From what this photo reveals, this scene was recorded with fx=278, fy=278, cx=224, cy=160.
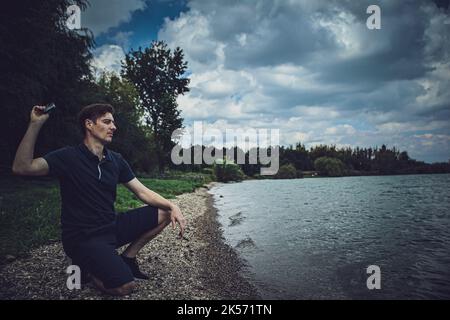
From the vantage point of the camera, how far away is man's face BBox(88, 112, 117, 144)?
471 centimetres

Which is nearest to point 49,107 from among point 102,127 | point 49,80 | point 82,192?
point 102,127

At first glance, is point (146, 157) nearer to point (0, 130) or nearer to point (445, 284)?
point (0, 130)

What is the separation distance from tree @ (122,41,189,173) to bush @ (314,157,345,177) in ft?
325

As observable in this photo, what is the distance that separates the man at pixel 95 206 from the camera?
429cm

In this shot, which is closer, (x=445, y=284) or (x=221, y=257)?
(x=445, y=284)

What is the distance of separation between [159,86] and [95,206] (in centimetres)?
5021

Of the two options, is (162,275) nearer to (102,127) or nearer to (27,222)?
(102,127)

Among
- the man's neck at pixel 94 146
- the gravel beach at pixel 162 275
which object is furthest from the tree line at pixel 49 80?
the man's neck at pixel 94 146

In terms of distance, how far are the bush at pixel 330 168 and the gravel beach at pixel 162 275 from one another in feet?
432

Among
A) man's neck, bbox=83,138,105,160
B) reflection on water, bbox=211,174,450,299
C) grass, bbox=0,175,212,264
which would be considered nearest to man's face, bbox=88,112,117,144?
man's neck, bbox=83,138,105,160

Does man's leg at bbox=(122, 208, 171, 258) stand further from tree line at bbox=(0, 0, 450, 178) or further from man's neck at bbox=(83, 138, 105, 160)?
tree line at bbox=(0, 0, 450, 178)

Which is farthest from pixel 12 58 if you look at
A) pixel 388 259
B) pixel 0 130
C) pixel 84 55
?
pixel 388 259
